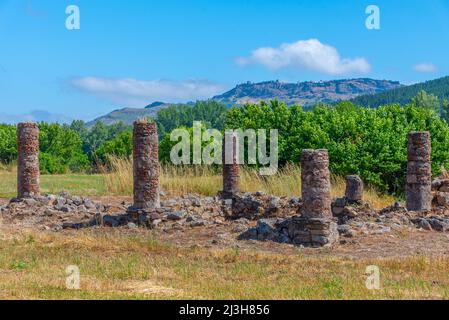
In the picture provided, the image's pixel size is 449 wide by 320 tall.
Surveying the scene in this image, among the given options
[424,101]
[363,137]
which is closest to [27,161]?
[363,137]

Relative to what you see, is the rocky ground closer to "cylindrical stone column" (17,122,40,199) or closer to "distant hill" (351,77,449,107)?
"cylindrical stone column" (17,122,40,199)

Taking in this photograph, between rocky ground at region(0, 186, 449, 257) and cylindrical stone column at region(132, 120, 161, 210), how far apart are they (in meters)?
0.34

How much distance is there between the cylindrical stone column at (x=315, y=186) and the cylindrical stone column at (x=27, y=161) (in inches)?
366

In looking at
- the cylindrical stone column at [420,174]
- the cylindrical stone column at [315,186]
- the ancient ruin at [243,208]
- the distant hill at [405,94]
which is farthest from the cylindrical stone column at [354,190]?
the distant hill at [405,94]

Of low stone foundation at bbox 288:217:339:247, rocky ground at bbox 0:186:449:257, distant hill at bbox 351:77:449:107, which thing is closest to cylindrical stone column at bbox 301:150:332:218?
low stone foundation at bbox 288:217:339:247

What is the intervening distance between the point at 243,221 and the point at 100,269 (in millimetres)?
5908

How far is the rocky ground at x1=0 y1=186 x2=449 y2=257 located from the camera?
13.9 meters

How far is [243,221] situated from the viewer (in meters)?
16.7

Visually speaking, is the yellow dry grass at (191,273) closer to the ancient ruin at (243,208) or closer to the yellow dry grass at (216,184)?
the ancient ruin at (243,208)

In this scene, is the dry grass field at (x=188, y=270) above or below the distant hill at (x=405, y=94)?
below

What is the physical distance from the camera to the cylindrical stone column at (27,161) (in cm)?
2045

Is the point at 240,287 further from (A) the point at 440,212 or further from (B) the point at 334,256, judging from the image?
(A) the point at 440,212
